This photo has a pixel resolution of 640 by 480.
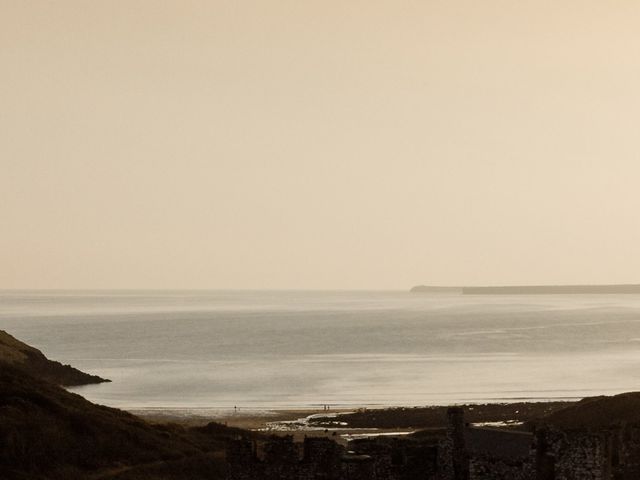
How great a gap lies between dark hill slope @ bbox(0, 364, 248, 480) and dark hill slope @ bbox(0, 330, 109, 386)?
5727 cm

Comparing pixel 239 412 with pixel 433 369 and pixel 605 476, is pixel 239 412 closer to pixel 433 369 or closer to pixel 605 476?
pixel 433 369

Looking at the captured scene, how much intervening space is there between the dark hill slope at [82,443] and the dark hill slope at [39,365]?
57275 millimetres

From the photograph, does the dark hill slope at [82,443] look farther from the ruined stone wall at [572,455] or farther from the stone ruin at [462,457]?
the ruined stone wall at [572,455]

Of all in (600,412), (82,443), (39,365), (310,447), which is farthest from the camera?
(39,365)

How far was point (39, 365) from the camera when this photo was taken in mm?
141500

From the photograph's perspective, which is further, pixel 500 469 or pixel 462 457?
pixel 462 457

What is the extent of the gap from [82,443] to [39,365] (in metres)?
83.2

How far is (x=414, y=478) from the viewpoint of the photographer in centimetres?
2877

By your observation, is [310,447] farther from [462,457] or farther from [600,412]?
[600,412]

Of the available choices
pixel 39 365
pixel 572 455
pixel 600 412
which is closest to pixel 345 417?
pixel 600 412

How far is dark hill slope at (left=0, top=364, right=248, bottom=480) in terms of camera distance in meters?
56.7

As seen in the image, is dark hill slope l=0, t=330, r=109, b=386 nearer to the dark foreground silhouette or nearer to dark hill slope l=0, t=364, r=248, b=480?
the dark foreground silhouette

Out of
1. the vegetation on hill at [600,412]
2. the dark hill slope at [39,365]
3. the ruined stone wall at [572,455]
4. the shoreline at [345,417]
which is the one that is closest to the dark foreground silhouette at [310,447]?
the ruined stone wall at [572,455]

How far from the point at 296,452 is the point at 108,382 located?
13289 cm
